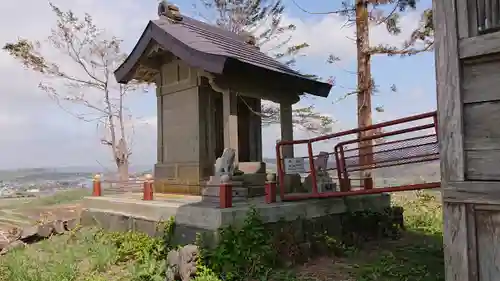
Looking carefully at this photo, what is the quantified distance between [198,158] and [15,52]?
1062 centimetres

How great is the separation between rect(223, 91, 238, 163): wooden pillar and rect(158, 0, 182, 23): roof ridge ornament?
2128 mm

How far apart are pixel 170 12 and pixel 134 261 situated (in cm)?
490

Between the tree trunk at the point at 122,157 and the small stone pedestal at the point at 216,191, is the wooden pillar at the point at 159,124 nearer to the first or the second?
the small stone pedestal at the point at 216,191

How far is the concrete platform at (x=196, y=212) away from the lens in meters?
6.09

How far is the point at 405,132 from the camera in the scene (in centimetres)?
585

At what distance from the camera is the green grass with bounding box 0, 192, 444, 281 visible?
5758mm

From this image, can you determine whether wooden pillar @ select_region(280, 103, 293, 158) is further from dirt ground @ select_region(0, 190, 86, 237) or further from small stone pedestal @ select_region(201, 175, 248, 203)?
dirt ground @ select_region(0, 190, 86, 237)

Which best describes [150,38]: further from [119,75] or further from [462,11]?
[462,11]

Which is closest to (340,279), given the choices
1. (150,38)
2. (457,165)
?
(457,165)

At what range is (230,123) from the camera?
306 inches

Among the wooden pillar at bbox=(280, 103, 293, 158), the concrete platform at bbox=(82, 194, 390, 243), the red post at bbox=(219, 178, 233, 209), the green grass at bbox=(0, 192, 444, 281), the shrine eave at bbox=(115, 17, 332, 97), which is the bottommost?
the green grass at bbox=(0, 192, 444, 281)

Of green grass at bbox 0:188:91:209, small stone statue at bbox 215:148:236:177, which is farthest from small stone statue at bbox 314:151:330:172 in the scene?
green grass at bbox 0:188:91:209

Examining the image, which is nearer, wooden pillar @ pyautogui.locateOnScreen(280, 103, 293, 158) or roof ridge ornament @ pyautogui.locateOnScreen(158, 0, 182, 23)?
roof ridge ornament @ pyautogui.locateOnScreen(158, 0, 182, 23)

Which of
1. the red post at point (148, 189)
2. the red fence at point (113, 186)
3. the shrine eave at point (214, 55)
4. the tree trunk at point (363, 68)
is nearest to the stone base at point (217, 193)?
the red post at point (148, 189)
